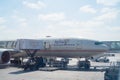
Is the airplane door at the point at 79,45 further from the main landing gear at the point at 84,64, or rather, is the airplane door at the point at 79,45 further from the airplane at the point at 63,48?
the main landing gear at the point at 84,64

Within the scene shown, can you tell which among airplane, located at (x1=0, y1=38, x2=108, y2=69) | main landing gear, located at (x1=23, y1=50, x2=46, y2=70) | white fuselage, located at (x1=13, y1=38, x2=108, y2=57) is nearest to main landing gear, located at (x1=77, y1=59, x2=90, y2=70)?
A: airplane, located at (x1=0, y1=38, x2=108, y2=69)

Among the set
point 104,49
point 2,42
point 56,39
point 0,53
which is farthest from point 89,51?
point 2,42

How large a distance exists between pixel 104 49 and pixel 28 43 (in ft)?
32.3

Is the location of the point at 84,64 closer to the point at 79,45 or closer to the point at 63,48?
the point at 79,45

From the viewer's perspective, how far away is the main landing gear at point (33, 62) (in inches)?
1172

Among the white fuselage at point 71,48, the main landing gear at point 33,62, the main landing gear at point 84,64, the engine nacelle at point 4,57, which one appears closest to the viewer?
the engine nacelle at point 4,57

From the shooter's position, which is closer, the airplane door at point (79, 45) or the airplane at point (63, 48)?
the airplane at point (63, 48)

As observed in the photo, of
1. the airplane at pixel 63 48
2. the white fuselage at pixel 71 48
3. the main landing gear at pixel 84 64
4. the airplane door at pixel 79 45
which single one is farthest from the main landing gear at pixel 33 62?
the airplane door at pixel 79 45

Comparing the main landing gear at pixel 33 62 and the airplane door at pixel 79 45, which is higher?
the airplane door at pixel 79 45

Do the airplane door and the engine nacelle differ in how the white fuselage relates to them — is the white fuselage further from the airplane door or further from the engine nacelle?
the engine nacelle

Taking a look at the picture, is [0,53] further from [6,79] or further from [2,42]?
[2,42]

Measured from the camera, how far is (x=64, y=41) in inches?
1246

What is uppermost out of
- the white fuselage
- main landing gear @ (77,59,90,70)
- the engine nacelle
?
the white fuselage

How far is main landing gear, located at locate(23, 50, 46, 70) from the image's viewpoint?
29.8 meters
